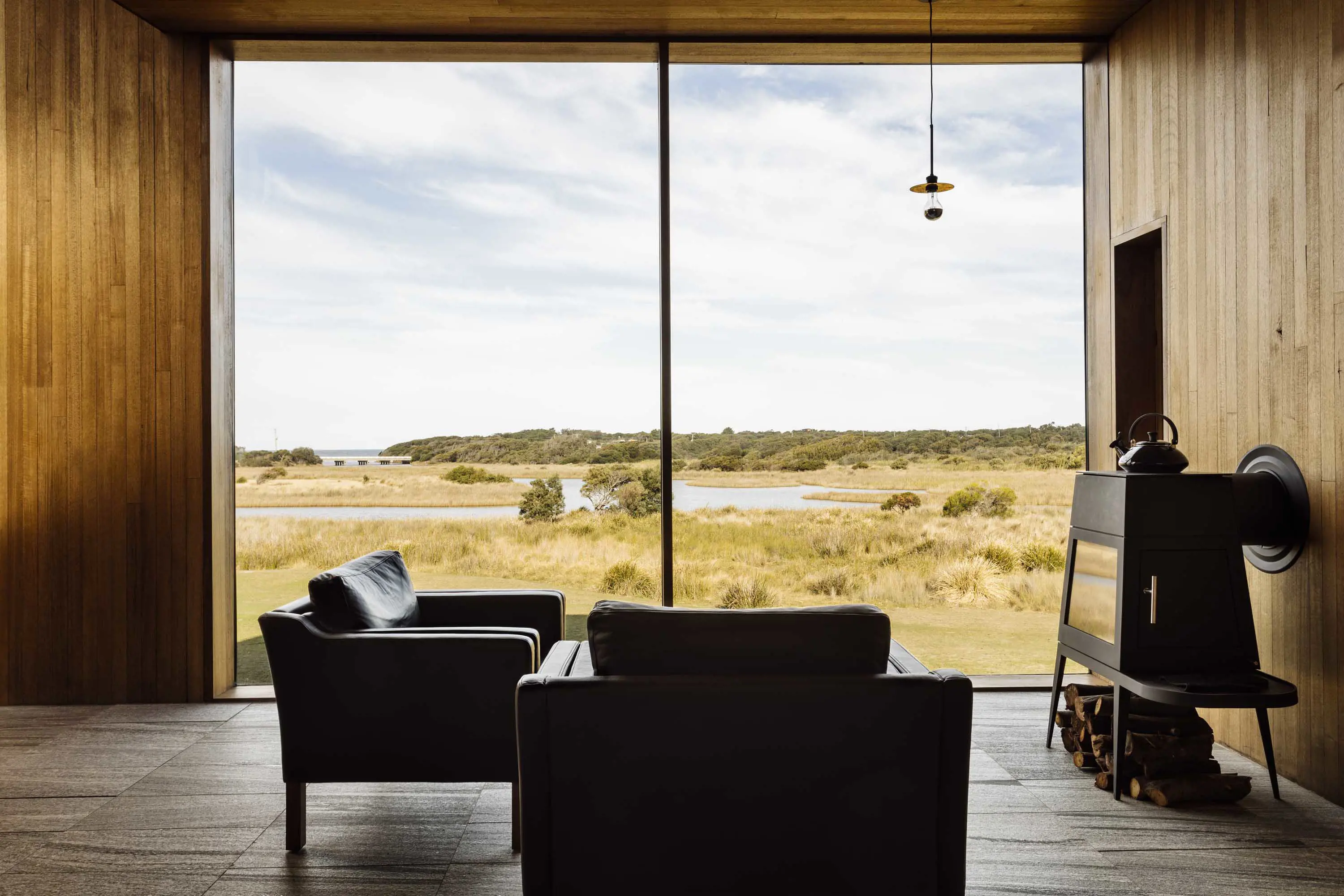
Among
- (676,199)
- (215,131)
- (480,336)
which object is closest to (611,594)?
(480,336)

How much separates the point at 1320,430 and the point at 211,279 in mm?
4620

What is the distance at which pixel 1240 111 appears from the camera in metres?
3.14

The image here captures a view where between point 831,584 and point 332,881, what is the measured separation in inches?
251

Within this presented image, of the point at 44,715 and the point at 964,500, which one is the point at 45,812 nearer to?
the point at 44,715

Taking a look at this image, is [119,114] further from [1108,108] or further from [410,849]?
[1108,108]

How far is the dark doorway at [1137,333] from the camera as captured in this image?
13.2 feet

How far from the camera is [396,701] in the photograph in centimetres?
237

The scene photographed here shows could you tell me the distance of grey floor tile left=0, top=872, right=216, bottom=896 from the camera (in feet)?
7.20

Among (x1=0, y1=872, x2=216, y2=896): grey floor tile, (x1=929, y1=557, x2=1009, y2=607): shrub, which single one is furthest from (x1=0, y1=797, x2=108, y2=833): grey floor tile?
(x1=929, y1=557, x2=1009, y2=607): shrub

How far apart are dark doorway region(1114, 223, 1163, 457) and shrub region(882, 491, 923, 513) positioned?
12.7ft

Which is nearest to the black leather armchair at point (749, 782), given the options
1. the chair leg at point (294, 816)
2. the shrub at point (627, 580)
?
the chair leg at point (294, 816)

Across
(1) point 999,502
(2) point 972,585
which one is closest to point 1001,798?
(2) point 972,585

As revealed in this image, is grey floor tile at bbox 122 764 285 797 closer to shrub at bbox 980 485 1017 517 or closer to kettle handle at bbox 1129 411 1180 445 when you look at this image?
kettle handle at bbox 1129 411 1180 445

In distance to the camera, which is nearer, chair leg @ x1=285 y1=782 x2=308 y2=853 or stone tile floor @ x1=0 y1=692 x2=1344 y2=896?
stone tile floor @ x1=0 y1=692 x2=1344 y2=896
